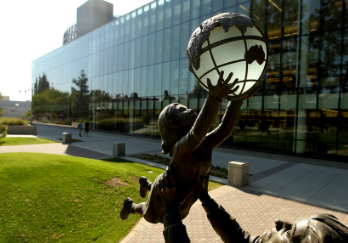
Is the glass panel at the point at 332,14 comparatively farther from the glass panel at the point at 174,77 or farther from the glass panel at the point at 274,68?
the glass panel at the point at 174,77

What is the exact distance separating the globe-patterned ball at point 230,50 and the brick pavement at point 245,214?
3.98m

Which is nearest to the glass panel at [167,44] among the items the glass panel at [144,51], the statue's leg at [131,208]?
the glass panel at [144,51]

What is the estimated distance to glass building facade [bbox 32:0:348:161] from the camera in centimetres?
1330

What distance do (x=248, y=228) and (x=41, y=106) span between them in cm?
5619

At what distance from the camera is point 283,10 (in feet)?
49.1

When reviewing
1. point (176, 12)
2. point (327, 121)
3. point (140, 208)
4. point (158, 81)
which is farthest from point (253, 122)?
point (140, 208)

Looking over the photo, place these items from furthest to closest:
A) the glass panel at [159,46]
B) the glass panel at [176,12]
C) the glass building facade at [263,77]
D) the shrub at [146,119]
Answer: the shrub at [146,119], the glass panel at [159,46], the glass panel at [176,12], the glass building facade at [263,77]

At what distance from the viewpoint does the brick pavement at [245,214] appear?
4.84 meters

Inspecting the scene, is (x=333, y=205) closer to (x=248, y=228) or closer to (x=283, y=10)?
(x=248, y=228)

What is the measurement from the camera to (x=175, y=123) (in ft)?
7.42

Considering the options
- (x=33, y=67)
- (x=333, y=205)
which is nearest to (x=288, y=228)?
(x=333, y=205)

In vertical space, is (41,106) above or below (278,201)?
above

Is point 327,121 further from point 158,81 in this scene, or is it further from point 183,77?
point 158,81

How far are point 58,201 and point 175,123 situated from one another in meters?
4.79
